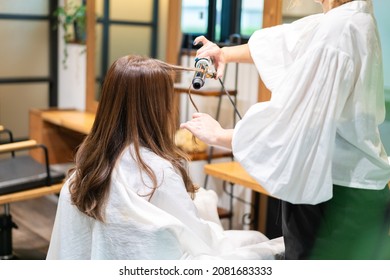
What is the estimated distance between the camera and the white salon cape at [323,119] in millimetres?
1211

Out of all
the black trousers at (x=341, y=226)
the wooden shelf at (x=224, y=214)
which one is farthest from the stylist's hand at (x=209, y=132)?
the wooden shelf at (x=224, y=214)

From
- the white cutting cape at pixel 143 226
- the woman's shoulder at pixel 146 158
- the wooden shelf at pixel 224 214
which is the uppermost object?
the woman's shoulder at pixel 146 158

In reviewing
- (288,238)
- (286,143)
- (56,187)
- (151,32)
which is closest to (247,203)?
(56,187)

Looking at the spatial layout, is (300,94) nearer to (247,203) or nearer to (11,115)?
(247,203)

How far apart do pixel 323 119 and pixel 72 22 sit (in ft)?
10.4

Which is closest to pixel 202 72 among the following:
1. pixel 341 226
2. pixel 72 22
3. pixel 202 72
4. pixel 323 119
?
pixel 202 72

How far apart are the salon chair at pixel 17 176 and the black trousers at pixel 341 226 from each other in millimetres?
1433

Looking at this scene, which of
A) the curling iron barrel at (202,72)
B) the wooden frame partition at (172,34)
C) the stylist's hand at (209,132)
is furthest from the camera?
the wooden frame partition at (172,34)

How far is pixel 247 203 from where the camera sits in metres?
3.04

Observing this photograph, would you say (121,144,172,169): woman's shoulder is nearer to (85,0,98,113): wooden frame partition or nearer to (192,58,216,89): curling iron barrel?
(192,58,216,89): curling iron barrel

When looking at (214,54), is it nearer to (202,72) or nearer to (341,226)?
(202,72)

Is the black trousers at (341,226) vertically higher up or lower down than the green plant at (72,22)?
lower down

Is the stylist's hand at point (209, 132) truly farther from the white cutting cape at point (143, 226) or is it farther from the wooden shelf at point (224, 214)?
the wooden shelf at point (224, 214)

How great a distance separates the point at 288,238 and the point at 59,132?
2.87 m
